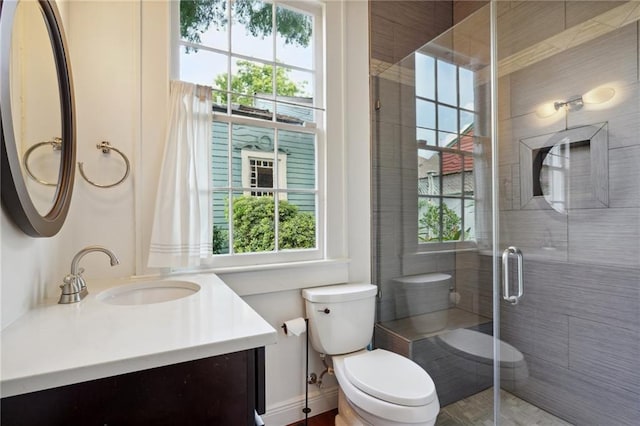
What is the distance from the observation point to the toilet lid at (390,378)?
1.17 metres

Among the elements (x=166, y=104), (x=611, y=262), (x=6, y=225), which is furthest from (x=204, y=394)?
(x=611, y=262)

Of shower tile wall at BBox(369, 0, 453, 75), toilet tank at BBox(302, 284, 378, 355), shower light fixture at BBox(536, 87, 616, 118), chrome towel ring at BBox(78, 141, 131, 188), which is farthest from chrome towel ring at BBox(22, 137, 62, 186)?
shower light fixture at BBox(536, 87, 616, 118)

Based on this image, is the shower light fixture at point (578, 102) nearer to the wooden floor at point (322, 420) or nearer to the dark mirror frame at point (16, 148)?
the wooden floor at point (322, 420)

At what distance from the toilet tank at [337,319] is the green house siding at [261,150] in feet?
1.69

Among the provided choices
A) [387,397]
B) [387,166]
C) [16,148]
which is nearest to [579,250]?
[387,166]

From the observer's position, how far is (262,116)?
1664mm

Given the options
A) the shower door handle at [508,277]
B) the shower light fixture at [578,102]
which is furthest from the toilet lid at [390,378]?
the shower light fixture at [578,102]

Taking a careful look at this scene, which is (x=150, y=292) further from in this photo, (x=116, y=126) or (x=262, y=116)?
(x=262, y=116)

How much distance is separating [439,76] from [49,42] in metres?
1.88

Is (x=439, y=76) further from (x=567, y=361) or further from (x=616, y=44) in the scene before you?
(x=567, y=361)

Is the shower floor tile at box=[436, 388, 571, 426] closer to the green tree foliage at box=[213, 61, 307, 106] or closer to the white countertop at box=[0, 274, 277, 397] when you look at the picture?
the white countertop at box=[0, 274, 277, 397]

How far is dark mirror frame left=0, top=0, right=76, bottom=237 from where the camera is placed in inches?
A: 27.3

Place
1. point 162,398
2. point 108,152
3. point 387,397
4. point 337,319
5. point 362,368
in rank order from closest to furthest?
point 162,398
point 387,397
point 108,152
point 362,368
point 337,319

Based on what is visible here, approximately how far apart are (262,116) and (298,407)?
1604 mm
